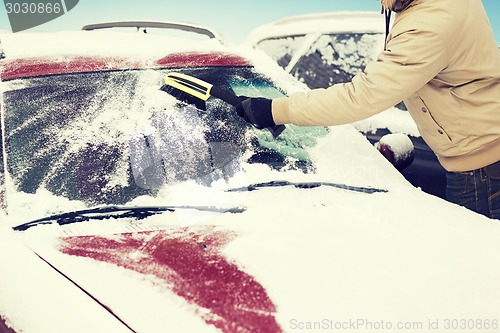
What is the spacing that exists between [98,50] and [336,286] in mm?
1542

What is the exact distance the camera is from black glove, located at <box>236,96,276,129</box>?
1.77 meters

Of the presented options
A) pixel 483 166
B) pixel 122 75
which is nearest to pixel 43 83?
pixel 122 75

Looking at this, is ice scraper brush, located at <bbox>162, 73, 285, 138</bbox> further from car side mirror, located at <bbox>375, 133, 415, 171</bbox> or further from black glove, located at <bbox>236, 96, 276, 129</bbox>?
car side mirror, located at <bbox>375, 133, 415, 171</bbox>

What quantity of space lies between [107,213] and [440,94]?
1.23 m

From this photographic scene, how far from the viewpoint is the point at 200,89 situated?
186 centimetres

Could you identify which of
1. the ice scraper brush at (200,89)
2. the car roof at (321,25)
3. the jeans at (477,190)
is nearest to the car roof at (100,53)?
the ice scraper brush at (200,89)

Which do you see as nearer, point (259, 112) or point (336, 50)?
point (259, 112)

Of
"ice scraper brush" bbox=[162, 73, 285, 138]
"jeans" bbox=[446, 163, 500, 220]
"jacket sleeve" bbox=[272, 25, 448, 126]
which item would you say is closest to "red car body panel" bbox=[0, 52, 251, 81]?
"ice scraper brush" bbox=[162, 73, 285, 138]

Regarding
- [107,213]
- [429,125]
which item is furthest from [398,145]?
[107,213]

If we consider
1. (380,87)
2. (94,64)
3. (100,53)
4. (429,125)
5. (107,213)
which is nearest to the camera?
(107,213)

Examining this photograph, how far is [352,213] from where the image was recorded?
153 cm

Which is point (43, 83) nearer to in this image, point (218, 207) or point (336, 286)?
point (218, 207)

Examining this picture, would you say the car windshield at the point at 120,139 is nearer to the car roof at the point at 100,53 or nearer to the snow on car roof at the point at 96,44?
the car roof at the point at 100,53

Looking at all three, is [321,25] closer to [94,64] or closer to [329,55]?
[329,55]
